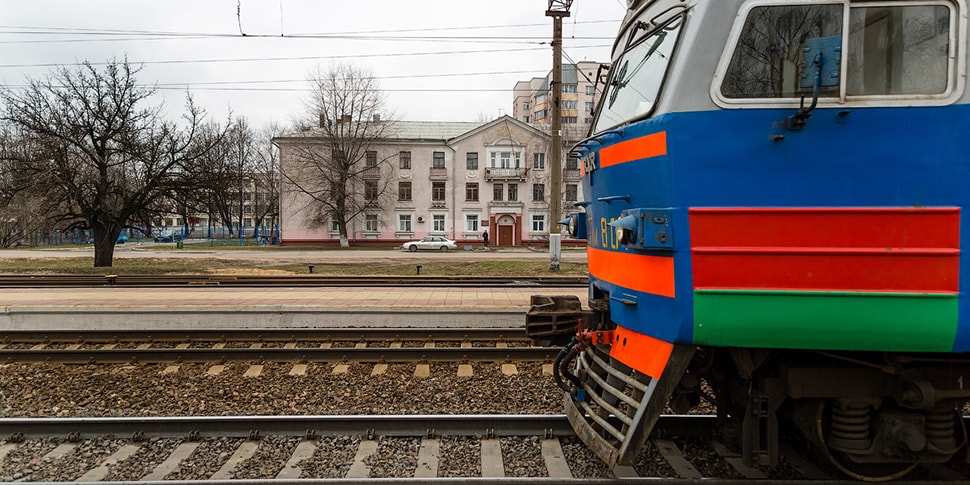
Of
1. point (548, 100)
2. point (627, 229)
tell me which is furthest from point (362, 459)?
point (548, 100)

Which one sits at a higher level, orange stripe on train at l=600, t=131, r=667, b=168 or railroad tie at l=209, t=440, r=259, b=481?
orange stripe on train at l=600, t=131, r=667, b=168

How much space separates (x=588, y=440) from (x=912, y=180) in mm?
2380

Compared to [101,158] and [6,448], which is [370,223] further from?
[6,448]

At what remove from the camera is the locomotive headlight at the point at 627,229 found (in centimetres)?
339

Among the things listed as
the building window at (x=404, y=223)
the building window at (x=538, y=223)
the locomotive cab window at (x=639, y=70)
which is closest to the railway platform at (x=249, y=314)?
the locomotive cab window at (x=639, y=70)

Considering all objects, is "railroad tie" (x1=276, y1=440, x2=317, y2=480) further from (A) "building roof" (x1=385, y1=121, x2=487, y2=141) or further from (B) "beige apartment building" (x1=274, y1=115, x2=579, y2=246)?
(A) "building roof" (x1=385, y1=121, x2=487, y2=141)

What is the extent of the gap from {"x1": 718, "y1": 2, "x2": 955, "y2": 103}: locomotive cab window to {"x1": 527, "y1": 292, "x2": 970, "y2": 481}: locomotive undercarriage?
59.2 inches

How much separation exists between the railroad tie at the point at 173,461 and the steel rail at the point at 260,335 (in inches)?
145

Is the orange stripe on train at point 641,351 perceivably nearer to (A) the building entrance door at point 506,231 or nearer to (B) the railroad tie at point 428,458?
(B) the railroad tie at point 428,458

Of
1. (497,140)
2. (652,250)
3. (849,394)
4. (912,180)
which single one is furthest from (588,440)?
(497,140)

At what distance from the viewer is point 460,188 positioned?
5109 cm

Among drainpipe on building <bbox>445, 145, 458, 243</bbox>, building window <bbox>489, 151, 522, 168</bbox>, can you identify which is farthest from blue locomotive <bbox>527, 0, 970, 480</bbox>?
building window <bbox>489, 151, 522, 168</bbox>

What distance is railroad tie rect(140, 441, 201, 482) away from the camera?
433cm

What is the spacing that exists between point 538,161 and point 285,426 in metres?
47.5
